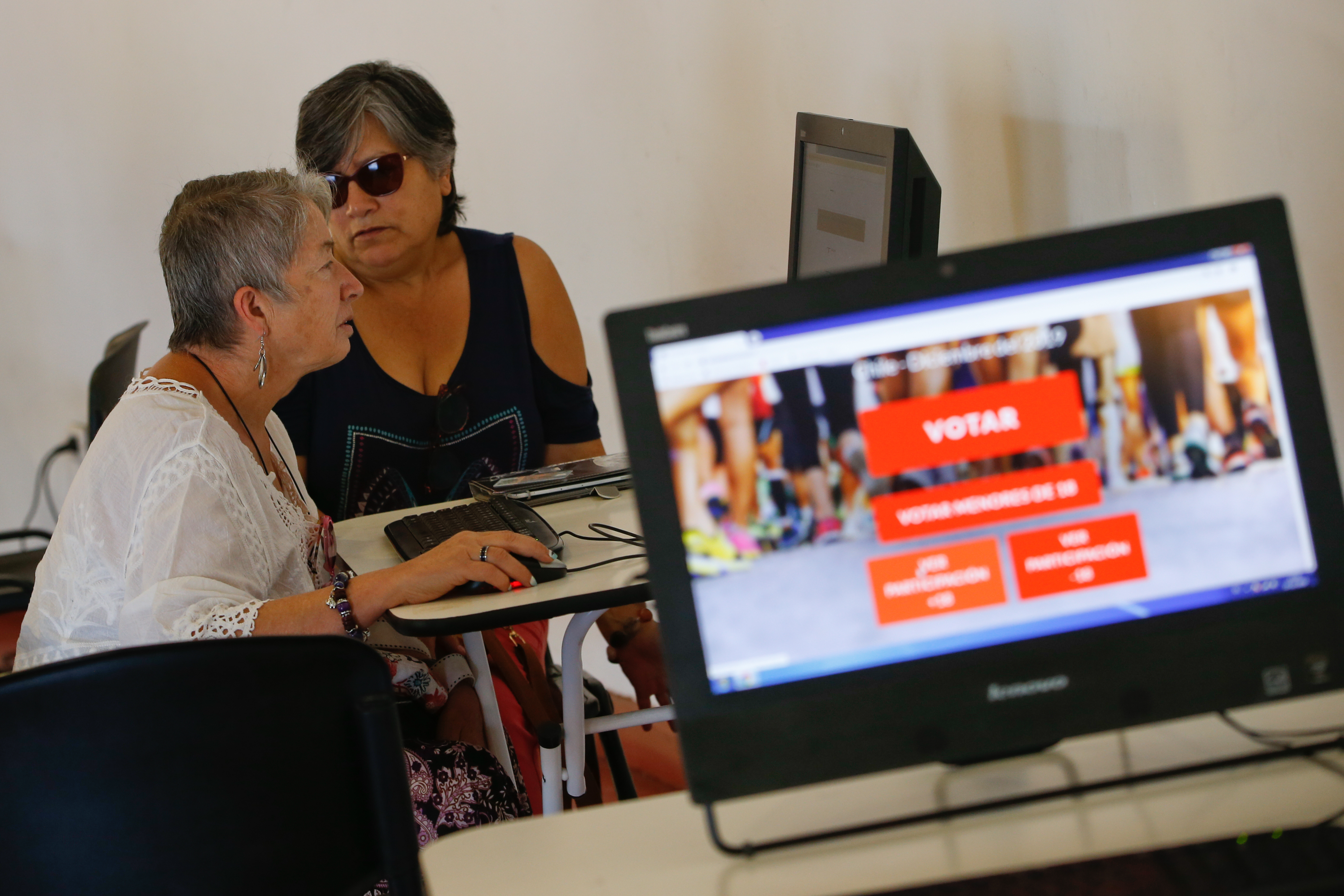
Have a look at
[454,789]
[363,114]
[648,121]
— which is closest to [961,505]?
[454,789]

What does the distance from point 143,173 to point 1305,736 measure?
3531 millimetres

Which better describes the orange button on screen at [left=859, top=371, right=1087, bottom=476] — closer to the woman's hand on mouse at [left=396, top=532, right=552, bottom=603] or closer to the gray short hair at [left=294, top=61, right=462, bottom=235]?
the woman's hand on mouse at [left=396, top=532, right=552, bottom=603]

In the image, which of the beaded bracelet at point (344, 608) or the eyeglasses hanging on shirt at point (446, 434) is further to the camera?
the eyeglasses hanging on shirt at point (446, 434)

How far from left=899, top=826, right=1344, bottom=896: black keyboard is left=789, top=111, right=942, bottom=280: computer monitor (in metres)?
0.84

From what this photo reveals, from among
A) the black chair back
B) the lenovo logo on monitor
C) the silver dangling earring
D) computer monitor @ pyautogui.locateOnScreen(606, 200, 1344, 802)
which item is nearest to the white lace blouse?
the silver dangling earring

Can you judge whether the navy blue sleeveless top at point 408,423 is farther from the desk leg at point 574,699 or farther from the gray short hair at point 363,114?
the desk leg at point 574,699

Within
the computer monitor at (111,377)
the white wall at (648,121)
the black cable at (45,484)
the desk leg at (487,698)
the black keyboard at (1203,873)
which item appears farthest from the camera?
the black cable at (45,484)

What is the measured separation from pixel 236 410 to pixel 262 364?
2.8 inches

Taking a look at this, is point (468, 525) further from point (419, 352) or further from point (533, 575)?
point (419, 352)

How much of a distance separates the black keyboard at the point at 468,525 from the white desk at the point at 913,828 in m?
0.65

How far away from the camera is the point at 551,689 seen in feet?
6.84

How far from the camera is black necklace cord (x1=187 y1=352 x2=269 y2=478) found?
1607 millimetres

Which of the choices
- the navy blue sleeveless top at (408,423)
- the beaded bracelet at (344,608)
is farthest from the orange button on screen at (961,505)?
the navy blue sleeveless top at (408,423)

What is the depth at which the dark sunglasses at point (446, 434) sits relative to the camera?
7.12 feet
